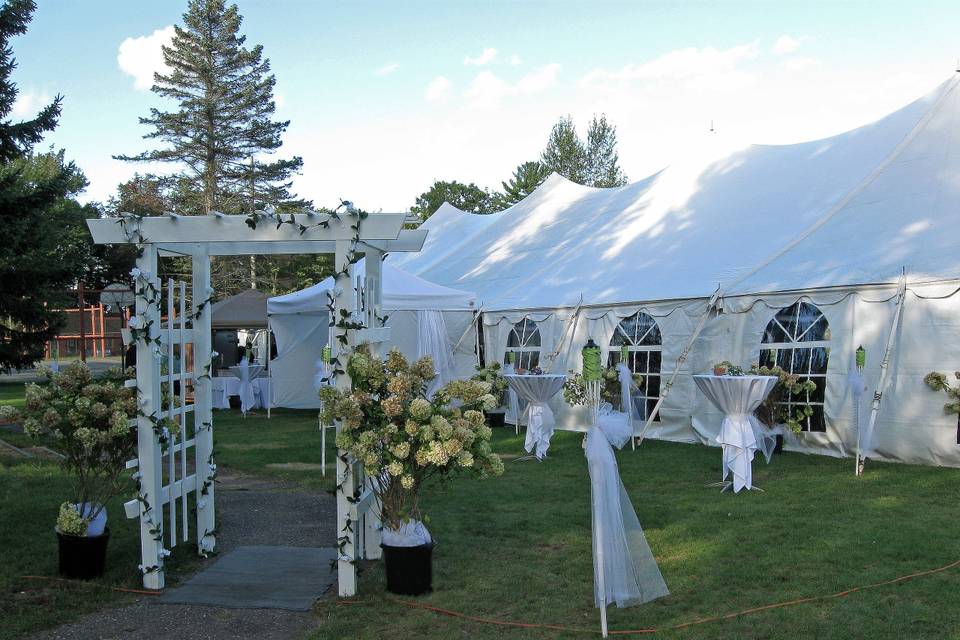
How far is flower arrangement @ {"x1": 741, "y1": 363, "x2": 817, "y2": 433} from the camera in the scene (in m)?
9.39

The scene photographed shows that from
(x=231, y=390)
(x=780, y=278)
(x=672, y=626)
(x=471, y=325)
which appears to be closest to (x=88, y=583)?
(x=672, y=626)

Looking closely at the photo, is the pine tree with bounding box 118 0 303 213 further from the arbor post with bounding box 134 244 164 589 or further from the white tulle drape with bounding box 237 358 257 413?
the arbor post with bounding box 134 244 164 589

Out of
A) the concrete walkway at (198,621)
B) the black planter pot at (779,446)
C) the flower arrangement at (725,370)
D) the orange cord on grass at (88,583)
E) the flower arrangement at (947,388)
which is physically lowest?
the concrete walkway at (198,621)

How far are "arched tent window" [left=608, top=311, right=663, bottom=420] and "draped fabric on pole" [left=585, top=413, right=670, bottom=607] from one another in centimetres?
679

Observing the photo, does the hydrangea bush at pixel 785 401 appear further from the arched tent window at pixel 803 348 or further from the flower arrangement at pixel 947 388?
the flower arrangement at pixel 947 388

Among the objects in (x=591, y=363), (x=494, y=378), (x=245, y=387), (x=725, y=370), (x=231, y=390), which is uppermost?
(x=591, y=363)

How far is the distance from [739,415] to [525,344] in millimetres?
6064

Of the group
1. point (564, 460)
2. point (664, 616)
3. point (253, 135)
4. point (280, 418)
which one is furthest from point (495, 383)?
point (253, 135)

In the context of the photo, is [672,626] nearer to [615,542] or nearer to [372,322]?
[615,542]

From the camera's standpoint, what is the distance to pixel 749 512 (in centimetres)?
689

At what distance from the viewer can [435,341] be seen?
46.4ft

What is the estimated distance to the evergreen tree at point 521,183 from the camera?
46.8 meters

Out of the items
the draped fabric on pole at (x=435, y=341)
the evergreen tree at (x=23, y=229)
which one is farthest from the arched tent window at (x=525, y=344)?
the evergreen tree at (x=23, y=229)

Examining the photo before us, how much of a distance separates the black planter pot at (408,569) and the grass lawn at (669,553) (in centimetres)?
9
